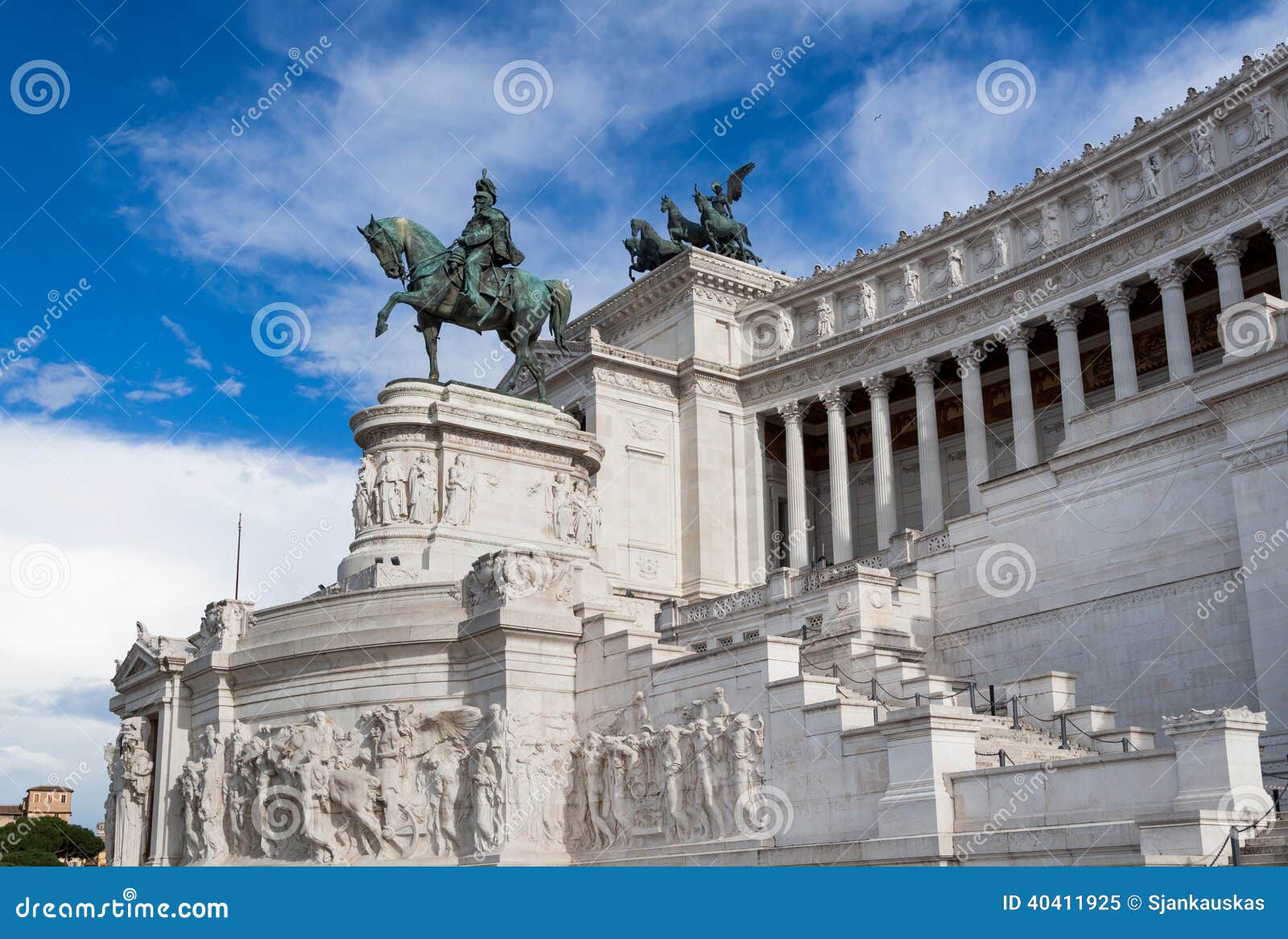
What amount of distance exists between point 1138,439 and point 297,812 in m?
19.6

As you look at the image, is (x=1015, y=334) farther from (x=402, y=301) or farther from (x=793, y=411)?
(x=402, y=301)

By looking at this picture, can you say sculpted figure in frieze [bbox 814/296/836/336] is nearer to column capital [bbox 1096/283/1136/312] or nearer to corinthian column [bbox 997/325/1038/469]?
corinthian column [bbox 997/325/1038/469]

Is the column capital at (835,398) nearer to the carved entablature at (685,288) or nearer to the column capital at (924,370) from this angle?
the column capital at (924,370)

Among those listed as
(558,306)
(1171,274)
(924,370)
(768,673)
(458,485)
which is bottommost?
(768,673)

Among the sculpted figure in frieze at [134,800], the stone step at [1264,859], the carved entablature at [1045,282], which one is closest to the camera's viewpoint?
the stone step at [1264,859]

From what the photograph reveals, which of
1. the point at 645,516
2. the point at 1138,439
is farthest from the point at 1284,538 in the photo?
the point at 645,516

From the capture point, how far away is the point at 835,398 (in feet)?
216

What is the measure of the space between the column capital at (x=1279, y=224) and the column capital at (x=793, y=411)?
75.6 ft

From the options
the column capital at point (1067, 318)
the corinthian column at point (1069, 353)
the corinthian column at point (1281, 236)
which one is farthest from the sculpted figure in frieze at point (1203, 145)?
the corinthian column at point (1069, 353)

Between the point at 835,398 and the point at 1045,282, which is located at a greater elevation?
the point at 1045,282

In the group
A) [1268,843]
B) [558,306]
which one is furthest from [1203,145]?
[1268,843]

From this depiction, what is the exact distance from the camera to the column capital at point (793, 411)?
6719 centimetres

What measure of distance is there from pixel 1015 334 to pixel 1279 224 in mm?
11997

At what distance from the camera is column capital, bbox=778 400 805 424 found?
6719 cm
